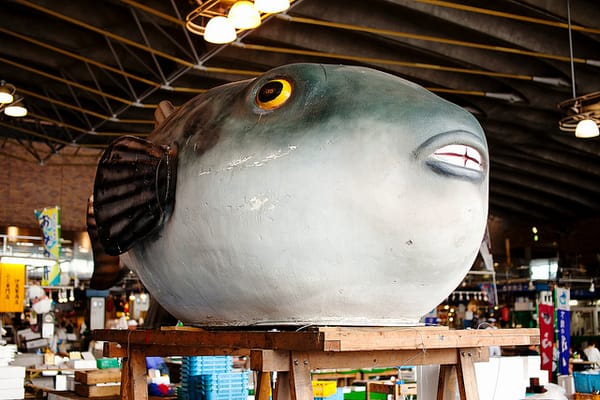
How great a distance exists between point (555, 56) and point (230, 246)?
1155cm

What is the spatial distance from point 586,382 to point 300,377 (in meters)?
7.66

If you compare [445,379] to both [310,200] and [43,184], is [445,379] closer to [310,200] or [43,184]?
[310,200]

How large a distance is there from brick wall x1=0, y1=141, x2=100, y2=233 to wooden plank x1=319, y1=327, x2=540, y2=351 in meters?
18.0

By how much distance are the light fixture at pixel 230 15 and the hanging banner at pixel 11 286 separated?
20.7 ft

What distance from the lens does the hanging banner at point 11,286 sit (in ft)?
43.7

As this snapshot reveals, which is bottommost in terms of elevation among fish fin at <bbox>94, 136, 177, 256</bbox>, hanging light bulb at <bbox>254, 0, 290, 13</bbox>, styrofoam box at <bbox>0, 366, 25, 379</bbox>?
styrofoam box at <bbox>0, 366, 25, 379</bbox>

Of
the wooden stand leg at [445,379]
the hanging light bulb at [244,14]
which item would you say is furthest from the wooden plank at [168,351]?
the hanging light bulb at [244,14]

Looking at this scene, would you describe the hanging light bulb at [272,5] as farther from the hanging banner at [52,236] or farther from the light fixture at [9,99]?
the hanging banner at [52,236]

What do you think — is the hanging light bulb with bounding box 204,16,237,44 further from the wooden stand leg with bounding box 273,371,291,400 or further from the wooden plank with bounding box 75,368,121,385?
the wooden stand leg with bounding box 273,371,291,400

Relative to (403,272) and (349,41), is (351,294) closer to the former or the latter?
(403,272)

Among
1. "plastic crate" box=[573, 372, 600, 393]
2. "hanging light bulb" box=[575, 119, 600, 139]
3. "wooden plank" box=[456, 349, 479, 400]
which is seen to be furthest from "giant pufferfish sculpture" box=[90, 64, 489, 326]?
"hanging light bulb" box=[575, 119, 600, 139]

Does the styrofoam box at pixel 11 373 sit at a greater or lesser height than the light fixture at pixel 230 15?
lesser

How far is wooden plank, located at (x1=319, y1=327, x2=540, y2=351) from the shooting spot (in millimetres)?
2303

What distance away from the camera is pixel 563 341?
13523mm
